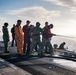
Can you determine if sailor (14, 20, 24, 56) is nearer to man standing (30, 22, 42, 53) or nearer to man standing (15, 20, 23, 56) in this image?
man standing (15, 20, 23, 56)

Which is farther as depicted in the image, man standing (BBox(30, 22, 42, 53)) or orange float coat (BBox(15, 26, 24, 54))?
man standing (BBox(30, 22, 42, 53))

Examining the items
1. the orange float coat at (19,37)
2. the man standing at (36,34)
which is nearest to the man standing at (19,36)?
the orange float coat at (19,37)

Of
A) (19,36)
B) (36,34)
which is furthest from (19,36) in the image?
(36,34)

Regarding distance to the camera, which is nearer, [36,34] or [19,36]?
[19,36]

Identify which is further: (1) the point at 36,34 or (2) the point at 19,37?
(1) the point at 36,34

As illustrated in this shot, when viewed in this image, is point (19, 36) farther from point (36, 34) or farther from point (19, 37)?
point (36, 34)

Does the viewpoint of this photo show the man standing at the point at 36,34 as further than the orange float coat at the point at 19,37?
Yes

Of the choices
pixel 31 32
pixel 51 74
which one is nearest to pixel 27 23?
pixel 31 32

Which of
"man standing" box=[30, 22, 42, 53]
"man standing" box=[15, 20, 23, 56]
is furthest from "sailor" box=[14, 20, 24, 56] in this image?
"man standing" box=[30, 22, 42, 53]

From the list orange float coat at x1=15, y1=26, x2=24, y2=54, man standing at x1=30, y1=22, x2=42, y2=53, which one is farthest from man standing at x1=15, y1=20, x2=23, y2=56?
man standing at x1=30, y1=22, x2=42, y2=53

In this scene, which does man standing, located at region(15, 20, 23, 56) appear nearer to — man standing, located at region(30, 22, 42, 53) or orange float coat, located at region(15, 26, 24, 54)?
orange float coat, located at region(15, 26, 24, 54)

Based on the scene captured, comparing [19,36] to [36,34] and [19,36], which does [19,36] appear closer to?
[19,36]

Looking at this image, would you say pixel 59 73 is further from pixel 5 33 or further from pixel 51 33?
pixel 5 33

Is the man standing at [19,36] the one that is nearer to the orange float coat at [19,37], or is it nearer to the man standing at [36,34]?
the orange float coat at [19,37]
